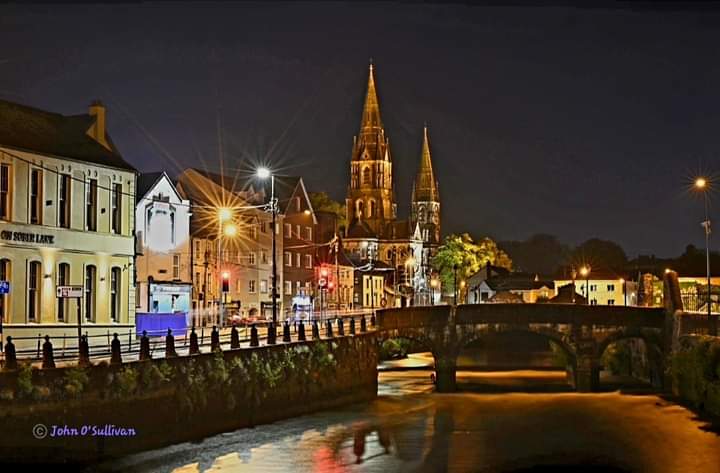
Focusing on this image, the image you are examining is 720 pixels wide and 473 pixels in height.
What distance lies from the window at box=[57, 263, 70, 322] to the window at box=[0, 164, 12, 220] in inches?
169

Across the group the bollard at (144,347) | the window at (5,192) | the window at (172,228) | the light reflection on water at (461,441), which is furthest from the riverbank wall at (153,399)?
the window at (172,228)

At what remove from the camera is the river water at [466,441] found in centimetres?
4219

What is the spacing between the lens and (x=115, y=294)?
5497cm

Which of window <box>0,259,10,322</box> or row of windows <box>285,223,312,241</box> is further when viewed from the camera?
row of windows <box>285,223,312,241</box>

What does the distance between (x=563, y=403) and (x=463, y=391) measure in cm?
1072

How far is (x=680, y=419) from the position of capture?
5622cm

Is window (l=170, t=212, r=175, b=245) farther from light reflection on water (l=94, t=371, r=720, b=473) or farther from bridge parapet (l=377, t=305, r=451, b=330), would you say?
light reflection on water (l=94, t=371, r=720, b=473)

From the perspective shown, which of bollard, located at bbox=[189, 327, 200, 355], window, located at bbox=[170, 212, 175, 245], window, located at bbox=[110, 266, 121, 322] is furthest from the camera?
window, located at bbox=[170, 212, 175, 245]

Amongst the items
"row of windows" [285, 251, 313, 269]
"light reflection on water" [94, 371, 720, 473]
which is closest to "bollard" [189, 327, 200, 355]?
"light reflection on water" [94, 371, 720, 473]

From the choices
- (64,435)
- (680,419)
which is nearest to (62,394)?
(64,435)

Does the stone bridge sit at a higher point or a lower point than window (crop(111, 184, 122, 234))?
lower

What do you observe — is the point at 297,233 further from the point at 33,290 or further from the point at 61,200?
the point at 33,290

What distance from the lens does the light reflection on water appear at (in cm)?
4219
